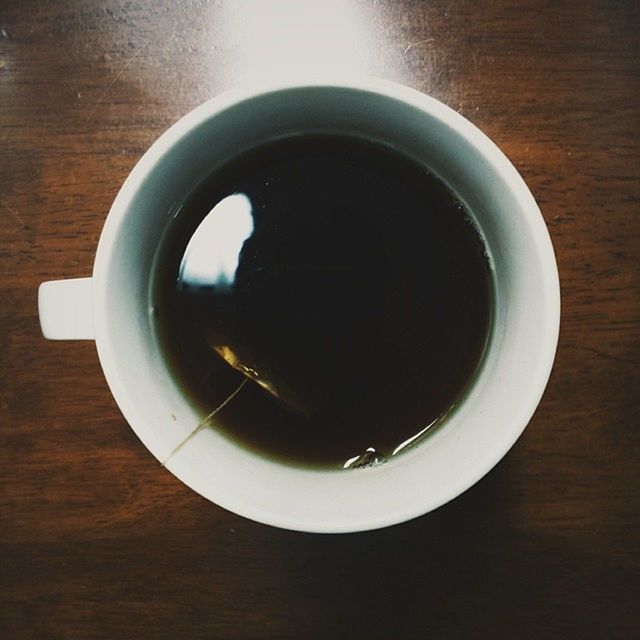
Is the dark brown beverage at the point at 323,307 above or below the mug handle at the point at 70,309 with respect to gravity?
below

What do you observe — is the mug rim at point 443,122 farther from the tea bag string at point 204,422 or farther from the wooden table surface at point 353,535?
the wooden table surface at point 353,535

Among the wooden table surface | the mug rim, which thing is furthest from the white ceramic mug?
the wooden table surface

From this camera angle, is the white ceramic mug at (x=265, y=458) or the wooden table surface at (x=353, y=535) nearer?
the white ceramic mug at (x=265, y=458)

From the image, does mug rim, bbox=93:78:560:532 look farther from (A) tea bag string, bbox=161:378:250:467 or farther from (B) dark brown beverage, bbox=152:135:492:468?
(B) dark brown beverage, bbox=152:135:492:468

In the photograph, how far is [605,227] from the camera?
0.63m

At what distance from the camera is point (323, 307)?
63cm

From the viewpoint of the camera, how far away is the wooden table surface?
0.63m

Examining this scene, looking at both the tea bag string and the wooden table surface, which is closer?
the tea bag string

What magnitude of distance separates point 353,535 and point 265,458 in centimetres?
13

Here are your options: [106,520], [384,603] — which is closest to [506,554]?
[384,603]

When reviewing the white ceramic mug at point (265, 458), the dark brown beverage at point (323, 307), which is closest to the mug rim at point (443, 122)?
the white ceramic mug at point (265, 458)

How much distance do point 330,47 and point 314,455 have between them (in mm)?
357

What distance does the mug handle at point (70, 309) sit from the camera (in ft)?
1.63

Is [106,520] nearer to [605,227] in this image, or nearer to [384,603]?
[384,603]
